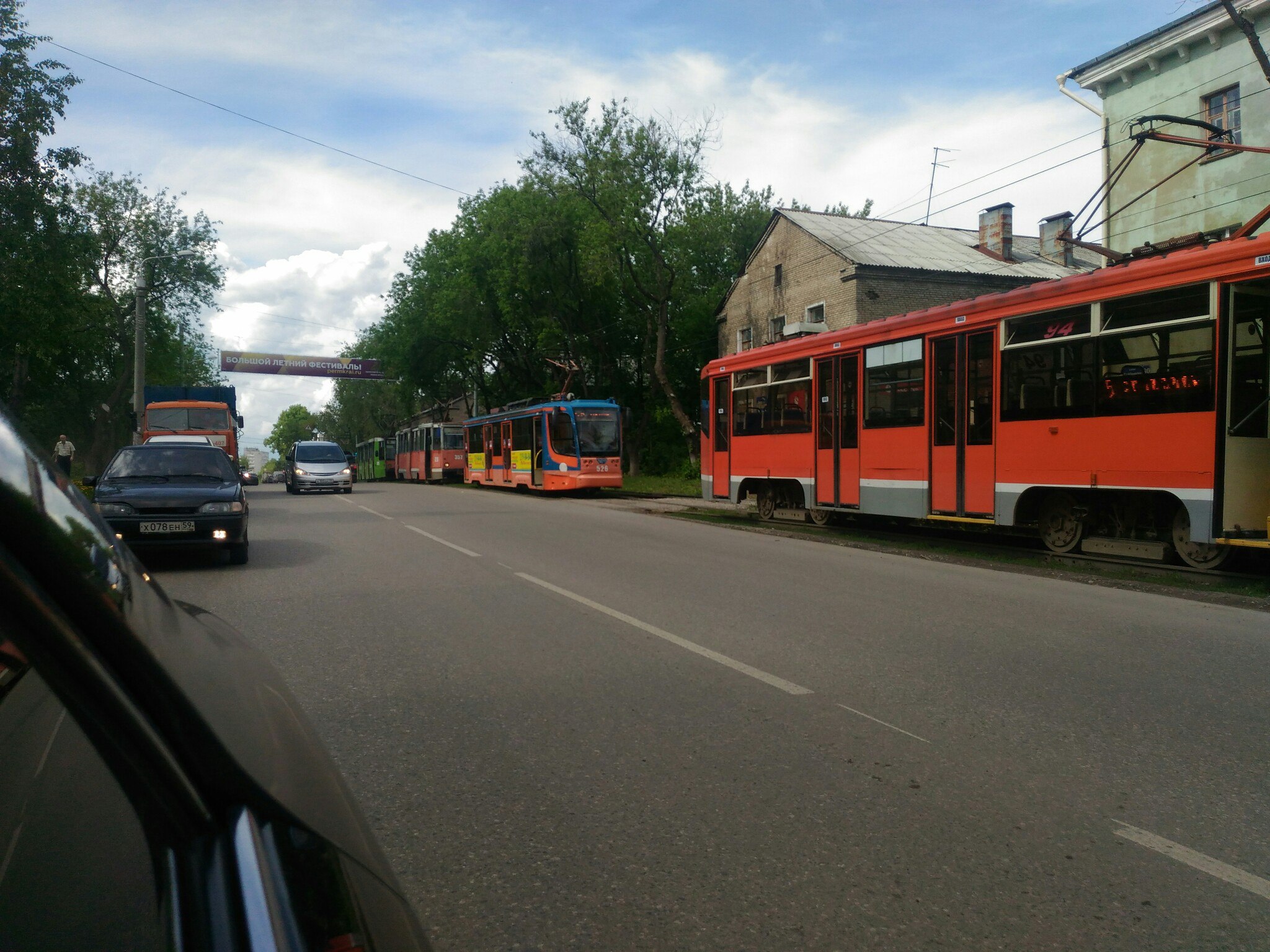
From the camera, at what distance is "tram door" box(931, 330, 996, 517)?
13.1 m

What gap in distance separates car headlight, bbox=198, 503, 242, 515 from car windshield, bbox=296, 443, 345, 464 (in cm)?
2310

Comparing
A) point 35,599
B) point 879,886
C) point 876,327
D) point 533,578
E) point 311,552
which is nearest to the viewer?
point 35,599

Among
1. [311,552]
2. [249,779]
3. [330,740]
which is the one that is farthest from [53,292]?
[249,779]

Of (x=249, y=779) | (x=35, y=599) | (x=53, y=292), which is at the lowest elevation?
(x=249, y=779)

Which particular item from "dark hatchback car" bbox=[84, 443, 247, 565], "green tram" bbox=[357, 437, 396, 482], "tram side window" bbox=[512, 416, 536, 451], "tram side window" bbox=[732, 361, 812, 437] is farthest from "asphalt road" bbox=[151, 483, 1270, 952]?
"green tram" bbox=[357, 437, 396, 482]

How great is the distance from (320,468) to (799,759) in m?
31.5

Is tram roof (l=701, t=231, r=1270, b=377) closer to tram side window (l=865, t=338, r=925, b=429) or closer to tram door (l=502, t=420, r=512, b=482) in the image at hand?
tram side window (l=865, t=338, r=925, b=429)

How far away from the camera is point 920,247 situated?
124 ft

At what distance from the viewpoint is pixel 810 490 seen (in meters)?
17.1

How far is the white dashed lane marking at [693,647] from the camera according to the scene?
5.67 metres

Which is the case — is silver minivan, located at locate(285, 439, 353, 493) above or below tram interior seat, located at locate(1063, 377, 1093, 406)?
below

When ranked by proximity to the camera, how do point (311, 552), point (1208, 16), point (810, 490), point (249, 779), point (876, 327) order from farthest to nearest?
point (1208, 16), point (810, 490), point (876, 327), point (311, 552), point (249, 779)

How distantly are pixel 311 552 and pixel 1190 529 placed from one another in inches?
412

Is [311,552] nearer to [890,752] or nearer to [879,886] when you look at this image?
[890,752]
